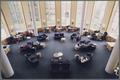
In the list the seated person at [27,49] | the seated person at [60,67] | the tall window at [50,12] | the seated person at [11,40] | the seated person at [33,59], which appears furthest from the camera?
the tall window at [50,12]

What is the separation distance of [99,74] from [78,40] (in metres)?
5.54

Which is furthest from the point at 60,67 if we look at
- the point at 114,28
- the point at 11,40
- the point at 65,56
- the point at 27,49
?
the point at 114,28

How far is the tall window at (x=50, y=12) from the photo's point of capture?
15.5 m

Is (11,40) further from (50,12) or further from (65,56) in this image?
(65,56)

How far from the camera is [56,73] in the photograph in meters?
9.01

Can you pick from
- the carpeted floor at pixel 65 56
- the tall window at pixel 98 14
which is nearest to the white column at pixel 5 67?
the carpeted floor at pixel 65 56

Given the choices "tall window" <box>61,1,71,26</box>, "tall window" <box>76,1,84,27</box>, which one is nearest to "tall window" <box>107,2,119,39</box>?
"tall window" <box>76,1,84,27</box>

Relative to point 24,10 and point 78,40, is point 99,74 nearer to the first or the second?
point 78,40

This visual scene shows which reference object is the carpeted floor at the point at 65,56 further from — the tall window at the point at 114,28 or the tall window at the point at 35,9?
the tall window at the point at 35,9

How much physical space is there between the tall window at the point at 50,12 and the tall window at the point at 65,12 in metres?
1.18

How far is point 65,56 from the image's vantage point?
11008 millimetres

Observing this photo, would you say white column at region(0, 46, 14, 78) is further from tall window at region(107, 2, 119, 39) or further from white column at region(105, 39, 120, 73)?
tall window at region(107, 2, 119, 39)

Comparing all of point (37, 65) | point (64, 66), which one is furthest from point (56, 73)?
point (37, 65)

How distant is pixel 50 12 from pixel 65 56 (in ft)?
23.8
